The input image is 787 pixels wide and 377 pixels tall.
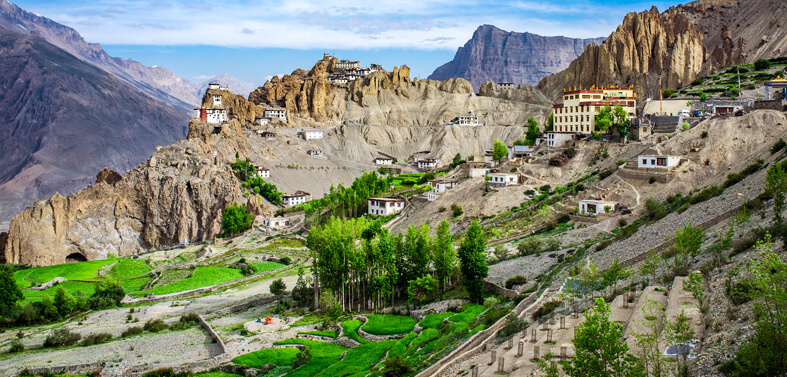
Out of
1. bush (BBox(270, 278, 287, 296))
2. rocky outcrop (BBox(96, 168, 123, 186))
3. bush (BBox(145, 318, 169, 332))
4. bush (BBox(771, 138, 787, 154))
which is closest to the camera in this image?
bush (BBox(145, 318, 169, 332))

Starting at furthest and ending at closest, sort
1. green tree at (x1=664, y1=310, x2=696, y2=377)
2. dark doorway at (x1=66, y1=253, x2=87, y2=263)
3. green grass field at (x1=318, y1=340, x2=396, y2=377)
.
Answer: dark doorway at (x1=66, y1=253, x2=87, y2=263) < green grass field at (x1=318, y1=340, x2=396, y2=377) < green tree at (x1=664, y1=310, x2=696, y2=377)

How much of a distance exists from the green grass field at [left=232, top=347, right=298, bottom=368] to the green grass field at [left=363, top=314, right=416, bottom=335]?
5.12 metres

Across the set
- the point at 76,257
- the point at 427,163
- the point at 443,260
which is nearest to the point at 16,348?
the point at 443,260

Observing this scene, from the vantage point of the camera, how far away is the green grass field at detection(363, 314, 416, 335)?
40312mm

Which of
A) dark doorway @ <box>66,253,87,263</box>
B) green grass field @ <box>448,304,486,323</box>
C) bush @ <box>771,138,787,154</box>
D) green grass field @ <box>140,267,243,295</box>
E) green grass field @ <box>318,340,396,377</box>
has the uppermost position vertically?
bush @ <box>771,138,787,154</box>

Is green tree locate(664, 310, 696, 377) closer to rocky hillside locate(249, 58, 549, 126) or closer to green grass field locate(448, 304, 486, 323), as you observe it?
green grass field locate(448, 304, 486, 323)

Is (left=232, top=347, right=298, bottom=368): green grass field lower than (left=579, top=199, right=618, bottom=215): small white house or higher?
lower

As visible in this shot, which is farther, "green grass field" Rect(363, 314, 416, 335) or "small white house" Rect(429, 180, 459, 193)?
"small white house" Rect(429, 180, 459, 193)

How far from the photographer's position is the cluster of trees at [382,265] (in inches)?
1875

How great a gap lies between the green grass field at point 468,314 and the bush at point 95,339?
24.9 m

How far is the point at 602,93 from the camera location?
88.1 metres

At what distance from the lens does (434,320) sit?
1539 inches

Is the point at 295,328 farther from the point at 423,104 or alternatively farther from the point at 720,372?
the point at 423,104

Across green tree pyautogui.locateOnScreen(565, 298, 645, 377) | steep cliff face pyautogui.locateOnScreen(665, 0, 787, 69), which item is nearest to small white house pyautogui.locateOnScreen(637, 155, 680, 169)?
green tree pyautogui.locateOnScreen(565, 298, 645, 377)
